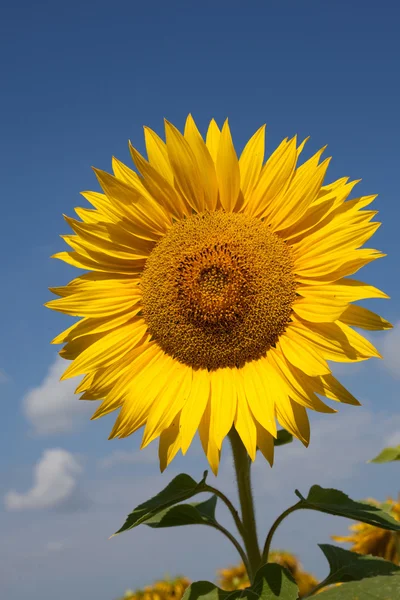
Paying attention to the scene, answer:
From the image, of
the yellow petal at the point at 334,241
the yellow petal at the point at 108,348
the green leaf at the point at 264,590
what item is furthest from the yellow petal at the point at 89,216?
the green leaf at the point at 264,590

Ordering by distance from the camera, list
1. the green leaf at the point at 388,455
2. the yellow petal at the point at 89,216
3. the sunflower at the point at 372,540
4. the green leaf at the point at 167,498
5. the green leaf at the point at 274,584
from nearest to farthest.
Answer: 1. the green leaf at the point at 274,584
2. the green leaf at the point at 167,498
3. the yellow petal at the point at 89,216
4. the green leaf at the point at 388,455
5. the sunflower at the point at 372,540

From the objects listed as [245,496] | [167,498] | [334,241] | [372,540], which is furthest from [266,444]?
[372,540]

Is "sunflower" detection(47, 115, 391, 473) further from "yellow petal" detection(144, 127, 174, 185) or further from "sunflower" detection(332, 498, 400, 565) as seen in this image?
"sunflower" detection(332, 498, 400, 565)

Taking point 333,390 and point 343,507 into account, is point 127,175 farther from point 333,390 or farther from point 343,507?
point 343,507

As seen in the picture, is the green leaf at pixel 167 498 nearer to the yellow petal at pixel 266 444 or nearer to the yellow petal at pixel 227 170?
the yellow petal at pixel 266 444

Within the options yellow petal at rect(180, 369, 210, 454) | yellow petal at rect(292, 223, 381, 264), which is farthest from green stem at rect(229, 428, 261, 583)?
yellow petal at rect(292, 223, 381, 264)
